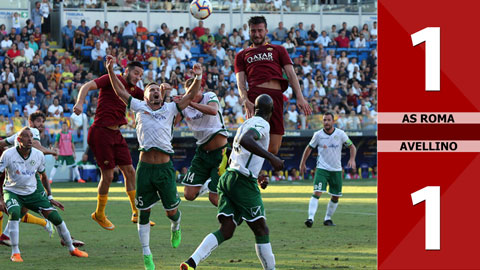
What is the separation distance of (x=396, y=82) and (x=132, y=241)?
364 inches

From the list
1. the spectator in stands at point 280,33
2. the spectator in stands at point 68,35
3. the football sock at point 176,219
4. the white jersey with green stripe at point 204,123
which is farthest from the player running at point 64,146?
the football sock at point 176,219

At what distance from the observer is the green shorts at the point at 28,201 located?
1070cm

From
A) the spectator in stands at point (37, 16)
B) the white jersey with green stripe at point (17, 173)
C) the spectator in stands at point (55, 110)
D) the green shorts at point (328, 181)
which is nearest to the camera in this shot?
the white jersey with green stripe at point (17, 173)

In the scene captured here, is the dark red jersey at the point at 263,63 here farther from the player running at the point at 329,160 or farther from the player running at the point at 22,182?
the player running at the point at 329,160

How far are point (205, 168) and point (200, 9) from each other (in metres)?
3.51

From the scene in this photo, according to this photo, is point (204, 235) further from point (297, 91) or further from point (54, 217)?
point (297, 91)

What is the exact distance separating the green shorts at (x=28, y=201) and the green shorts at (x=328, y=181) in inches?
243

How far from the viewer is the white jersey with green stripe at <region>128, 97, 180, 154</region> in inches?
376

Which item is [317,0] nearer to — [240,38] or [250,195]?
[240,38]

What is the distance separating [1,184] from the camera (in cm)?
1209

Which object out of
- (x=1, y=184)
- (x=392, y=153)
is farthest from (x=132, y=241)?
(x=392, y=153)

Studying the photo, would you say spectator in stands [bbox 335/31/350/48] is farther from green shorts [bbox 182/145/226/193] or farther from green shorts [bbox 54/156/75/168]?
green shorts [bbox 182/145/226/193]

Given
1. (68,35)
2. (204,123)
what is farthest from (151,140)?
(68,35)

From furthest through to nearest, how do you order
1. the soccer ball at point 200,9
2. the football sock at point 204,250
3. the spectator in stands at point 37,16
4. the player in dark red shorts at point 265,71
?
1. the spectator in stands at point 37,16
2. the soccer ball at point 200,9
3. the player in dark red shorts at point 265,71
4. the football sock at point 204,250
